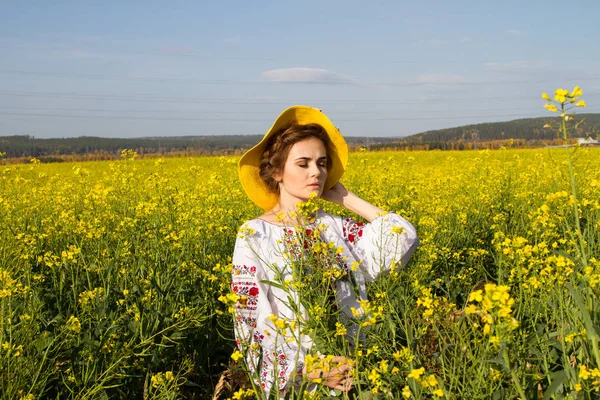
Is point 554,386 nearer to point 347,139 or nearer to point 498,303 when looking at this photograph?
point 498,303

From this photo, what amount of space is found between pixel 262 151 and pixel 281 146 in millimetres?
198

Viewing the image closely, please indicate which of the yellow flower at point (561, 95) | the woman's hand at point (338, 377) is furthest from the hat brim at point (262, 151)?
the yellow flower at point (561, 95)

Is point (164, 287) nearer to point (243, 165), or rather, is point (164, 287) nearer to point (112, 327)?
point (112, 327)

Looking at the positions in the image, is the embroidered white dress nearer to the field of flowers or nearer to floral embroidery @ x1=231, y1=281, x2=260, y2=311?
floral embroidery @ x1=231, y1=281, x2=260, y2=311

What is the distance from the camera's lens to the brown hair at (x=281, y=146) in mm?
2615

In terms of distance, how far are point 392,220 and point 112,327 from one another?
1.25m

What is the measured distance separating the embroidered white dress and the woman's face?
15cm

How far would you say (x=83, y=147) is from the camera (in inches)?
2411

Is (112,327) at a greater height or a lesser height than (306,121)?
lesser

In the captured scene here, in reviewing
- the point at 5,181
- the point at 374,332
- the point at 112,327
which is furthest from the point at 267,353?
the point at 5,181

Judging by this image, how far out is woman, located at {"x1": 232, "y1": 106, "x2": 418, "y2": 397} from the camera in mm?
2107

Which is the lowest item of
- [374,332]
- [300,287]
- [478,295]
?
[374,332]

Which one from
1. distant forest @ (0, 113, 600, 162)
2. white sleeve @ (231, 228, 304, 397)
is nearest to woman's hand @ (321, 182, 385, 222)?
white sleeve @ (231, 228, 304, 397)

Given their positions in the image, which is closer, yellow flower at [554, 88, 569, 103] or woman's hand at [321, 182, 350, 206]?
yellow flower at [554, 88, 569, 103]
